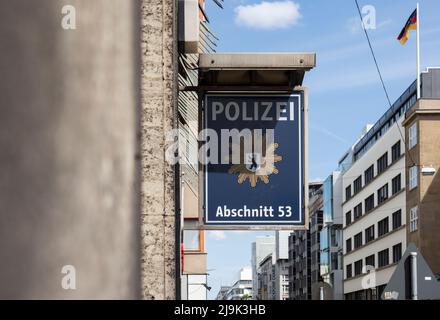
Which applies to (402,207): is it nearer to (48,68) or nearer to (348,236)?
(348,236)

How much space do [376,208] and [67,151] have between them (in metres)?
69.5

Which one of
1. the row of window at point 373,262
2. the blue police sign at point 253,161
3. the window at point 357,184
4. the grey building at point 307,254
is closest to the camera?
the blue police sign at point 253,161

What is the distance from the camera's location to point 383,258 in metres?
70.1

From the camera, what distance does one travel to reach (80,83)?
502 cm

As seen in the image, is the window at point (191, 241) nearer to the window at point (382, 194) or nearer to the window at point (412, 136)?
the window at point (412, 136)

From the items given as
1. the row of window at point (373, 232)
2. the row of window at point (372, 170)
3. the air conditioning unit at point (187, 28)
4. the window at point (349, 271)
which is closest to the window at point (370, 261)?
the row of window at point (373, 232)

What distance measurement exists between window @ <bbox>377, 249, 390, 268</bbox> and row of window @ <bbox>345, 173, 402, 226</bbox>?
4.09m

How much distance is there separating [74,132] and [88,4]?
3.00 feet

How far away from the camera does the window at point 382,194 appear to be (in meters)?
69.7

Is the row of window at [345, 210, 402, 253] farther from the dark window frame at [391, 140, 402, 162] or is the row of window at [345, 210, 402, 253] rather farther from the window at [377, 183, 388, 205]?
the dark window frame at [391, 140, 402, 162]

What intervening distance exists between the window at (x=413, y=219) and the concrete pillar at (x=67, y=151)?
5604 cm

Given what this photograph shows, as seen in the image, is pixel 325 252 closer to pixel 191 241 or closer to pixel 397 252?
pixel 397 252

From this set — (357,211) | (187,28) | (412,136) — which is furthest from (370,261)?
(187,28)
